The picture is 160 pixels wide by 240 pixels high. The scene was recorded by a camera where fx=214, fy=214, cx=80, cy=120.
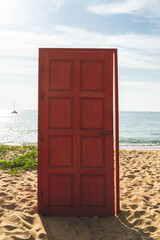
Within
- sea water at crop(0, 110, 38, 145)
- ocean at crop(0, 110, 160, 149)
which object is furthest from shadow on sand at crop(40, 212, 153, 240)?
sea water at crop(0, 110, 38, 145)

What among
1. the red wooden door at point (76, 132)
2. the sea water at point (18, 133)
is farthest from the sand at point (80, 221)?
the sea water at point (18, 133)

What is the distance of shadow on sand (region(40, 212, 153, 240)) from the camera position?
307 cm

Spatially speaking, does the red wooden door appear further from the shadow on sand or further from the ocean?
the ocean

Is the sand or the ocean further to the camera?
the ocean

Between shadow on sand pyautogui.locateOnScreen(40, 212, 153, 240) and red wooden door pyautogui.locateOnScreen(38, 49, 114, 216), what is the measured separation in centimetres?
16

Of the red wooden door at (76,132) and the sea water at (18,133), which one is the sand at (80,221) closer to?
the red wooden door at (76,132)

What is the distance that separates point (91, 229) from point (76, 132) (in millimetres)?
1525

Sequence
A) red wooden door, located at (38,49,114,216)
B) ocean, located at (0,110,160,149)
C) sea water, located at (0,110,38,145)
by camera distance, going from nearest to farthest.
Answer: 1. red wooden door, located at (38,49,114,216)
2. ocean, located at (0,110,160,149)
3. sea water, located at (0,110,38,145)

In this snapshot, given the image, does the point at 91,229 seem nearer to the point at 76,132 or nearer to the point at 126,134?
the point at 76,132

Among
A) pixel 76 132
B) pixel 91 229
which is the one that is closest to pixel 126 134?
pixel 76 132

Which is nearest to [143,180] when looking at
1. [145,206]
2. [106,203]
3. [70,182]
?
[145,206]

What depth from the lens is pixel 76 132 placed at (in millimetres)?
3639

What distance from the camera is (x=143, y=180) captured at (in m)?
5.79

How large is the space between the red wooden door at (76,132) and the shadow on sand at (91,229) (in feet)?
0.51
